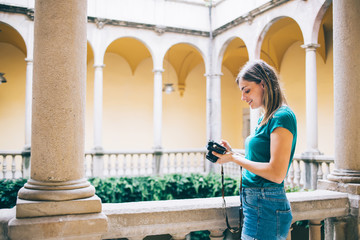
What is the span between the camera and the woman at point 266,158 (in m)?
1.68

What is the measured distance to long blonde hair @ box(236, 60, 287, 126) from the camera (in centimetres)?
183

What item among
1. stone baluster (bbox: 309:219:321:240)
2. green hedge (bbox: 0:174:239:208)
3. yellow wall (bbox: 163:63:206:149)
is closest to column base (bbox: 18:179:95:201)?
stone baluster (bbox: 309:219:321:240)

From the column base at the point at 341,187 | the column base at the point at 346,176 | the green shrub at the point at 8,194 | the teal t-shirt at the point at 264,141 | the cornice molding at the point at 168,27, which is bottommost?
the green shrub at the point at 8,194

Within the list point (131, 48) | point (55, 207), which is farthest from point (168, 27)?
point (55, 207)

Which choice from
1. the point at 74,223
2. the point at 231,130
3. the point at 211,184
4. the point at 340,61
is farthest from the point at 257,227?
Result: the point at 231,130

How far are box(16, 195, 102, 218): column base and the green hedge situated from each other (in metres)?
Result: 4.26

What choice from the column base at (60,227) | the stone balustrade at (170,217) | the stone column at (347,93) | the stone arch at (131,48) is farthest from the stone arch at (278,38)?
the column base at (60,227)

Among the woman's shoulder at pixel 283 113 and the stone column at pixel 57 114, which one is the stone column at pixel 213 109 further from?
the woman's shoulder at pixel 283 113

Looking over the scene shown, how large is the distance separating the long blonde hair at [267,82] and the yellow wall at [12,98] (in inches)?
538

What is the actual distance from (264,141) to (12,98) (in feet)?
45.8

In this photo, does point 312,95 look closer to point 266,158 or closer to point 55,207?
point 266,158

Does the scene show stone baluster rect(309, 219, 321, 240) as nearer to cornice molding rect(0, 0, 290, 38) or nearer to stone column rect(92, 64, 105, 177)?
cornice molding rect(0, 0, 290, 38)

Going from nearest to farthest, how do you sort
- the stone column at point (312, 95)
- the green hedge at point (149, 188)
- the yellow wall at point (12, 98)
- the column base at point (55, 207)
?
the column base at point (55, 207)
the green hedge at point (149, 188)
the stone column at point (312, 95)
the yellow wall at point (12, 98)

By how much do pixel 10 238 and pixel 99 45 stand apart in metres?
10.0
